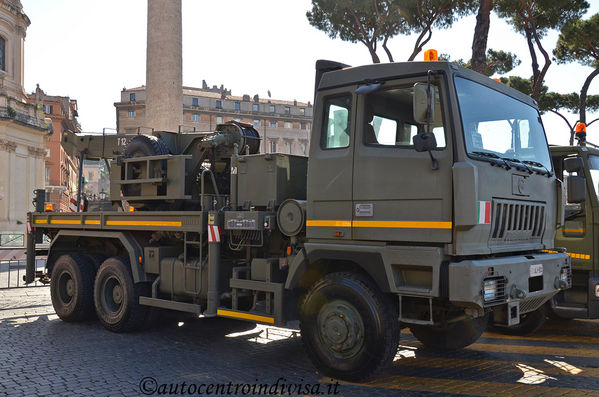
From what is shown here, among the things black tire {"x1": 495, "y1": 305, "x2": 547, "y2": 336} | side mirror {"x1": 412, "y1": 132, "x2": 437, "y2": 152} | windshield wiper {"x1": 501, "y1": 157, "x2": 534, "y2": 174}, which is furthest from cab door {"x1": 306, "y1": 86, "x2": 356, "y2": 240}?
black tire {"x1": 495, "y1": 305, "x2": 547, "y2": 336}

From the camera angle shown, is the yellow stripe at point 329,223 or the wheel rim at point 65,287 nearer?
the yellow stripe at point 329,223

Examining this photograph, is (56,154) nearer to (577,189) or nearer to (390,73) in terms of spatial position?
(390,73)

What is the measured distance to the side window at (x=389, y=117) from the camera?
5.26 m

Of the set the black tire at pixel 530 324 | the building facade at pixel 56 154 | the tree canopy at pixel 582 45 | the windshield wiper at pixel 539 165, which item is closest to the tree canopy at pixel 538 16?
the tree canopy at pixel 582 45

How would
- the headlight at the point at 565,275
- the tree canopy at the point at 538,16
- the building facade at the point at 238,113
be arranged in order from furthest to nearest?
the building facade at the point at 238,113
the tree canopy at the point at 538,16
the headlight at the point at 565,275

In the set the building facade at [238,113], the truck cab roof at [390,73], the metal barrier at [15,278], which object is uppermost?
the building facade at [238,113]

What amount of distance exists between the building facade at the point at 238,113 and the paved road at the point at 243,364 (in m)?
74.9

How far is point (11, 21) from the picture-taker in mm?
47281

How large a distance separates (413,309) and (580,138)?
502 centimetres

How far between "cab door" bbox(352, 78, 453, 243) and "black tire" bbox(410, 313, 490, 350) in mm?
1613

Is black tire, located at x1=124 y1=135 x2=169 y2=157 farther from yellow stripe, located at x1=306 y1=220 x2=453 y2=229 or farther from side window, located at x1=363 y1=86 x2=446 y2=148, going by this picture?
side window, located at x1=363 y1=86 x2=446 y2=148

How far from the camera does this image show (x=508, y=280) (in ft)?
16.0

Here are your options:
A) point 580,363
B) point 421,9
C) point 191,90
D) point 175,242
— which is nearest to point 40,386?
point 175,242

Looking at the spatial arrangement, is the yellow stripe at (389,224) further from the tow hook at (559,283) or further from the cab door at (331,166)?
the tow hook at (559,283)
